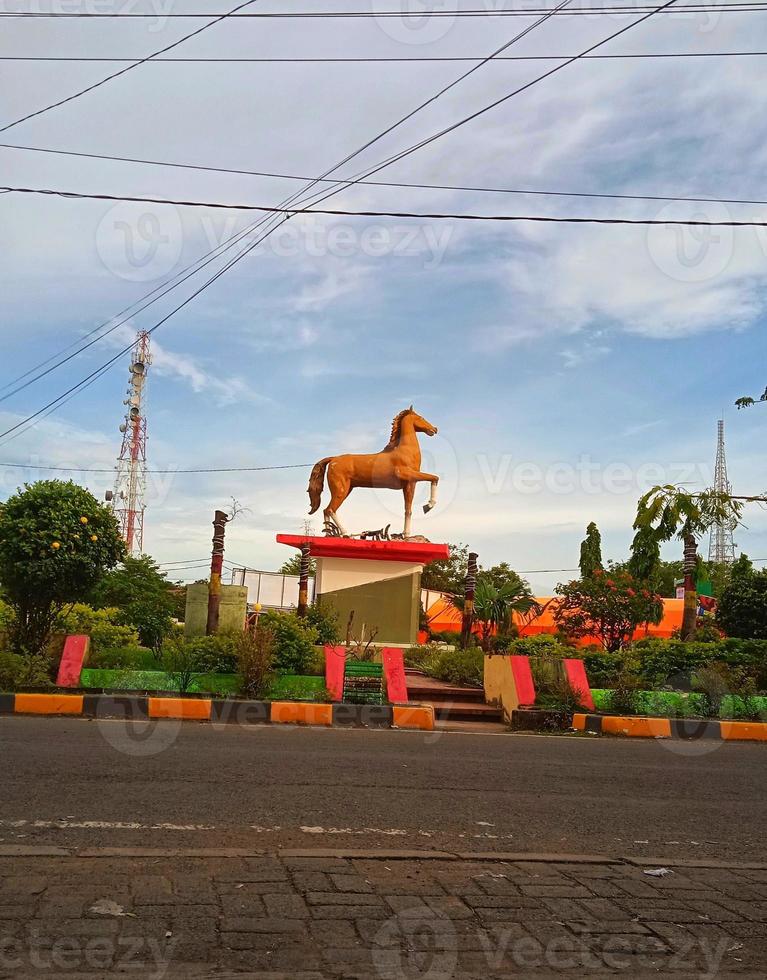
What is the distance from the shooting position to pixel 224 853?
194 inches

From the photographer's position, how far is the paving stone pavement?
3.60m

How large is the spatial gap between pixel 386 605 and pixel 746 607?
8.91 metres

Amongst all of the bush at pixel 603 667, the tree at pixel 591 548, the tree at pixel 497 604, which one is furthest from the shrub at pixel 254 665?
the tree at pixel 591 548

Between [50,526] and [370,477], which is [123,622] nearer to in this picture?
[50,526]

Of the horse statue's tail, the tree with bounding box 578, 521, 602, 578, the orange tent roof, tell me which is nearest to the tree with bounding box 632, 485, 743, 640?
the horse statue's tail

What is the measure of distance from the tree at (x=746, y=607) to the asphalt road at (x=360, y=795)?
899 centimetres

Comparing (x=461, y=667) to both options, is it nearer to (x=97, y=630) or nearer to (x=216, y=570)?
(x=216, y=570)

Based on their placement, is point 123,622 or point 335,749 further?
point 123,622

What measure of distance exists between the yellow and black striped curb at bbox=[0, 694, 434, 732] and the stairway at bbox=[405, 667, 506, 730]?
0.91 m

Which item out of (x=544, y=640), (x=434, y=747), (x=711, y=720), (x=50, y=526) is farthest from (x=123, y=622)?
(x=711, y=720)

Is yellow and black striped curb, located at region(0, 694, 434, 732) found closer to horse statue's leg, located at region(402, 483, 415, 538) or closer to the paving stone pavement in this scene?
the paving stone pavement

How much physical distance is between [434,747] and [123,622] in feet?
33.4

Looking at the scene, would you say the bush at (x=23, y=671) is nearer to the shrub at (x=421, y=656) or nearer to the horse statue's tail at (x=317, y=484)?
the shrub at (x=421, y=656)

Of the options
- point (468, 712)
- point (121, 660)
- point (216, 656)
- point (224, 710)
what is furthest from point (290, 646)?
point (468, 712)
